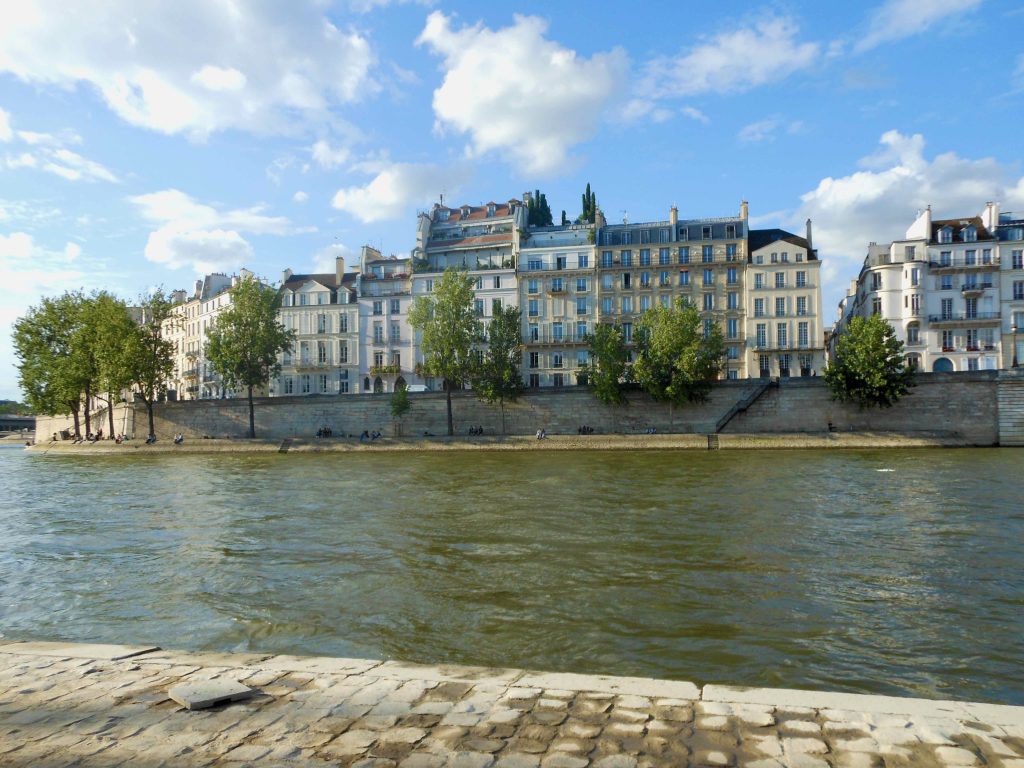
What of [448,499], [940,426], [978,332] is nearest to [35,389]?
[448,499]

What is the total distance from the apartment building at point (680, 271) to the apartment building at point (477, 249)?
8886mm

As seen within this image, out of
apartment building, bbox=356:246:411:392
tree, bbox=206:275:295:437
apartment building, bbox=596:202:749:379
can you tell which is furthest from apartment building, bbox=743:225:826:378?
tree, bbox=206:275:295:437

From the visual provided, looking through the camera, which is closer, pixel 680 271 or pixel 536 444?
pixel 536 444

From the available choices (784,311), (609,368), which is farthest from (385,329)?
(784,311)

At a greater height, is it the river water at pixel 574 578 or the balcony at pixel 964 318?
the balcony at pixel 964 318

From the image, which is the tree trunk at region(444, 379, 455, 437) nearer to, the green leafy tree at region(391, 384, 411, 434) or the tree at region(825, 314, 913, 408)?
the green leafy tree at region(391, 384, 411, 434)

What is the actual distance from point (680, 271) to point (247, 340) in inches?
1490

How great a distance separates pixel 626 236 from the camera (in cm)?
6612

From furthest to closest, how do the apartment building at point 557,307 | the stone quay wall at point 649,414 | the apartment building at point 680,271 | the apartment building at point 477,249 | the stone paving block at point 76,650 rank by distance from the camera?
the apartment building at point 477,249 < the apartment building at point 557,307 < the apartment building at point 680,271 < the stone quay wall at point 649,414 < the stone paving block at point 76,650

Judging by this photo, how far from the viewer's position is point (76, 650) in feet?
21.6

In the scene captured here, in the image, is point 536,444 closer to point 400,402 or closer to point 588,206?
point 400,402

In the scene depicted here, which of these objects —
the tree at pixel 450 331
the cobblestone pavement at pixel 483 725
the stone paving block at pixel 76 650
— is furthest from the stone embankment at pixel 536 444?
the cobblestone pavement at pixel 483 725

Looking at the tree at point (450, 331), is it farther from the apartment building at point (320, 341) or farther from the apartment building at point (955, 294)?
the apartment building at point (955, 294)

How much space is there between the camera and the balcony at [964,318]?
55.2 meters
